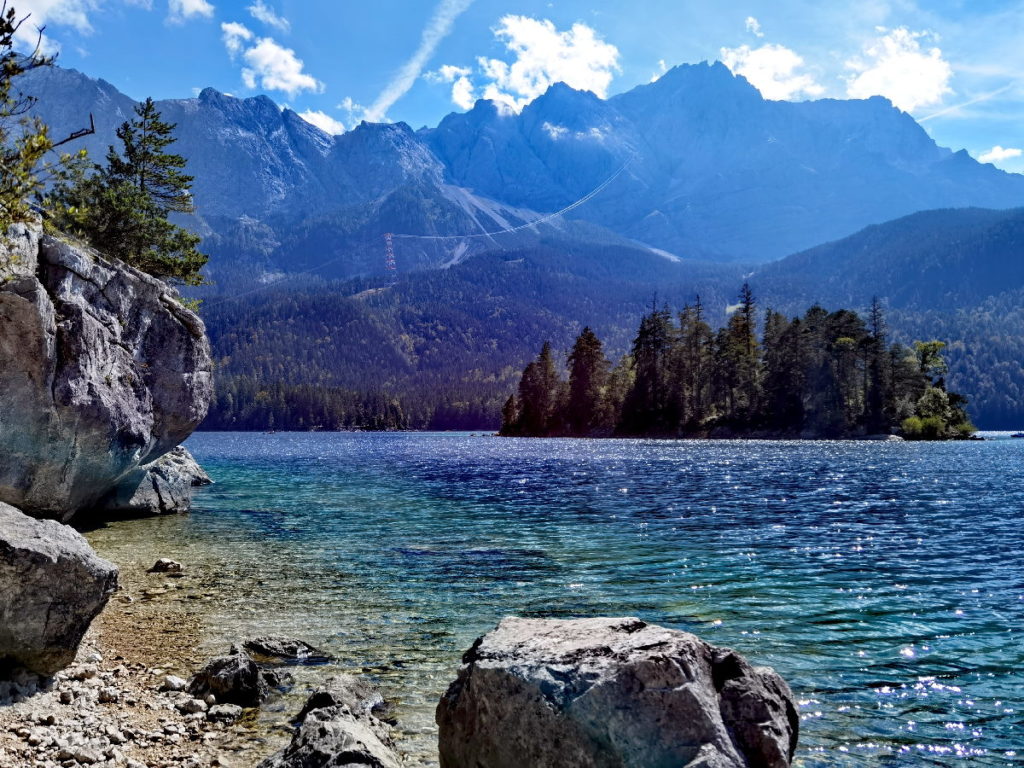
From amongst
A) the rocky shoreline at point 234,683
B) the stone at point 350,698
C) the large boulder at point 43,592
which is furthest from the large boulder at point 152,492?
the stone at point 350,698

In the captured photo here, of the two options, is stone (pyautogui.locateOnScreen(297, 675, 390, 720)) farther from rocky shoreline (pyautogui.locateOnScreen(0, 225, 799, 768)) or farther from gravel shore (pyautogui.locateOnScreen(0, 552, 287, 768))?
gravel shore (pyautogui.locateOnScreen(0, 552, 287, 768))

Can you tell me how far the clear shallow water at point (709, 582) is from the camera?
11023 mm

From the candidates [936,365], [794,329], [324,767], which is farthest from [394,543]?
[936,365]

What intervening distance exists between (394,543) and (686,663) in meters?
22.2

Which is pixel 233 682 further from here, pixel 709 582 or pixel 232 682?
pixel 709 582

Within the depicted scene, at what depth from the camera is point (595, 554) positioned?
24203mm

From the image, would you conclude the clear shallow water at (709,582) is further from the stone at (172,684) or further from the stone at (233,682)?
the stone at (172,684)

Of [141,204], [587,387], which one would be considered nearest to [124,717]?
[141,204]

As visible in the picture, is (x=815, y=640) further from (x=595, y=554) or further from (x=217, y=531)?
(x=217, y=531)

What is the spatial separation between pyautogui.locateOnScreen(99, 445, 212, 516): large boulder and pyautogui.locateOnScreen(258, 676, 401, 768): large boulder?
92.1 ft

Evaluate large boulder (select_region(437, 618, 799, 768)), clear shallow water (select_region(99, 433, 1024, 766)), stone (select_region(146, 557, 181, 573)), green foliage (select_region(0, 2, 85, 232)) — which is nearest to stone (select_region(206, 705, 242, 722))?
clear shallow water (select_region(99, 433, 1024, 766))

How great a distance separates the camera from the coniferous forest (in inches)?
4909

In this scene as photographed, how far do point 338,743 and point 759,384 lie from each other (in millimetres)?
136569

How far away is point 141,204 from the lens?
39.4 metres
